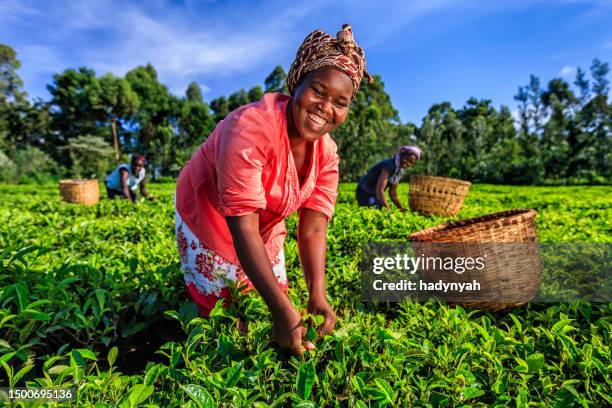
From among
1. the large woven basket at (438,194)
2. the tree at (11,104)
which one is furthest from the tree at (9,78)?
Answer: the large woven basket at (438,194)

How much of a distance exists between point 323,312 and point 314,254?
1.02 feet

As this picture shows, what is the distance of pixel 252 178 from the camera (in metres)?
1.53

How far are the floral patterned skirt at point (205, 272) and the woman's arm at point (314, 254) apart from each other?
0.35 meters

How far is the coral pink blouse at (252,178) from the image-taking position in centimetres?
151

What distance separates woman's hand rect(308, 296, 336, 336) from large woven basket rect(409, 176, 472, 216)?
542 centimetres

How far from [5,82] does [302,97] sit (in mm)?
47978

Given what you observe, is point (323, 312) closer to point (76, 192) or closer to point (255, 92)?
point (76, 192)

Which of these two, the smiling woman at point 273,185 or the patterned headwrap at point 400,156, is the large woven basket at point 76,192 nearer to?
→ the patterned headwrap at point 400,156

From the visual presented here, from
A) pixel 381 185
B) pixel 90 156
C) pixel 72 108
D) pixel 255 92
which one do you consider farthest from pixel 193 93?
pixel 381 185

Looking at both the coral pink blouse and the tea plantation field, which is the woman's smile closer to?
the coral pink blouse

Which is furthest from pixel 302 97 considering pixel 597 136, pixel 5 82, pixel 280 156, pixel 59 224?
pixel 5 82

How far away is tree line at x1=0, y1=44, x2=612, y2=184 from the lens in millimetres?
22797

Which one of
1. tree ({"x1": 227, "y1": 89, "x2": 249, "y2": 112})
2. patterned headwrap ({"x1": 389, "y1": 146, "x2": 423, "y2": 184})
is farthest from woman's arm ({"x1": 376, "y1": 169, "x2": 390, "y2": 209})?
tree ({"x1": 227, "y1": 89, "x2": 249, "y2": 112})

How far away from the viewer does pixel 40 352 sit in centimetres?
190
